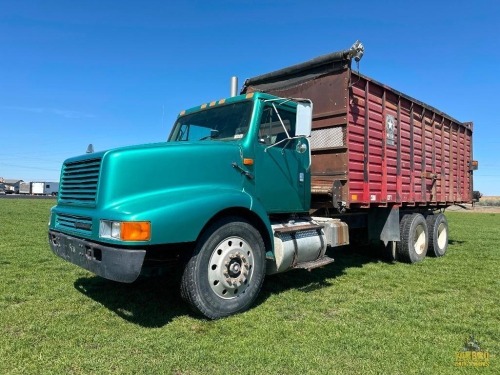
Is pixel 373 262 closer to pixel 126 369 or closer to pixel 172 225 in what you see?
pixel 172 225

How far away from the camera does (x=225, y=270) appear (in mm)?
4270

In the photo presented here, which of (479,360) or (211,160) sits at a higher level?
(211,160)

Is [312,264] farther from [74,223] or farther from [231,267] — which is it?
[74,223]

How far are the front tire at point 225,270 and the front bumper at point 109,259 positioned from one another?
2.00 ft

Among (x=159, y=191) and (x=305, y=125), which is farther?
(x=305, y=125)

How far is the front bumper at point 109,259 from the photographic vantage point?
3564 mm

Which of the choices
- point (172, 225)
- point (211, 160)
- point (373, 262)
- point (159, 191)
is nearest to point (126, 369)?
point (172, 225)

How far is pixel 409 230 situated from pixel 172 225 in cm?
581

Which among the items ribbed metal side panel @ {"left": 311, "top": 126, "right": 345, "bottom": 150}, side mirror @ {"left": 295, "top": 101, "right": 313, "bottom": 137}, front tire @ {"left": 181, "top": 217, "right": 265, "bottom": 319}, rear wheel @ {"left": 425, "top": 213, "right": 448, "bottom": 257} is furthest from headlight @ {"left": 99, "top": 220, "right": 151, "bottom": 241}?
rear wheel @ {"left": 425, "top": 213, "right": 448, "bottom": 257}

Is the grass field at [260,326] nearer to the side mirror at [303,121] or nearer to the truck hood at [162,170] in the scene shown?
A: the truck hood at [162,170]

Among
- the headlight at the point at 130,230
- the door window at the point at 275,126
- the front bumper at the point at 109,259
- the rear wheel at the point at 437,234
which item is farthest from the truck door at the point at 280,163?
the rear wheel at the point at 437,234

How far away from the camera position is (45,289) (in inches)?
207

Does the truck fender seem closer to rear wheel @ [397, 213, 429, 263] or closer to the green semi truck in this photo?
the green semi truck

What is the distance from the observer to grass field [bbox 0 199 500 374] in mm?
3154
